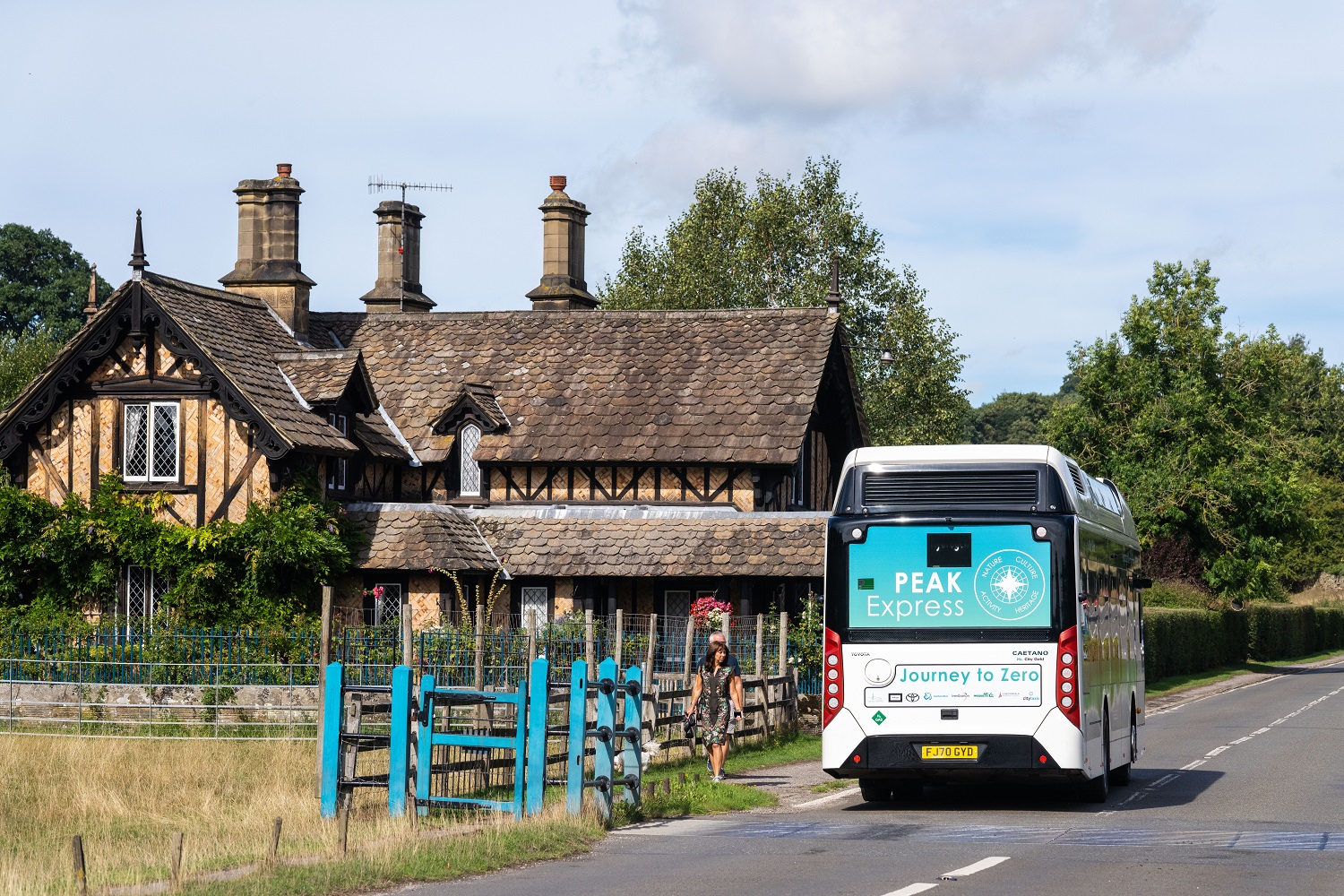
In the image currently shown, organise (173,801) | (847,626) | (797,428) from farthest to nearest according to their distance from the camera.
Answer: (797,428) < (173,801) < (847,626)

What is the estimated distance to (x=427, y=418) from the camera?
38.6m

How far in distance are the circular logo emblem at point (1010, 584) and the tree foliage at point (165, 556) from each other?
1838cm

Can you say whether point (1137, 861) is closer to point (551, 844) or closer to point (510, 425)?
point (551, 844)

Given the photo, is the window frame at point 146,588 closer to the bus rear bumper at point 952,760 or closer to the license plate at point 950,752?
the bus rear bumper at point 952,760

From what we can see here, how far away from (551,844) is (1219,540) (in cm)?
4518

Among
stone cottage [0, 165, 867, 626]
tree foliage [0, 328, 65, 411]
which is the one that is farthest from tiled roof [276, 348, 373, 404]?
tree foliage [0, 328, 65, 411]

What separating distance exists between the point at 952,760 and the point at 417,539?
19.5 m

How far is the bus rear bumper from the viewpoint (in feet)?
53.6

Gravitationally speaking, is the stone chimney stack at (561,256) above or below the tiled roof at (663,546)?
above

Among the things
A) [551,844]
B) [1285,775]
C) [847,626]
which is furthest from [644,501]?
[551,844]

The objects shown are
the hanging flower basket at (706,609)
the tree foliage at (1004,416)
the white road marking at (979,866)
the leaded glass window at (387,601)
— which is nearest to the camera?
the white road marking at (979,866)

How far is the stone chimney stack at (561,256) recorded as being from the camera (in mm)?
44062

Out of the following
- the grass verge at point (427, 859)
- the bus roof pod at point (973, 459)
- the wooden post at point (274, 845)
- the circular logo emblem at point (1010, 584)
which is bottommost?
the grass verge at point (427, 859)

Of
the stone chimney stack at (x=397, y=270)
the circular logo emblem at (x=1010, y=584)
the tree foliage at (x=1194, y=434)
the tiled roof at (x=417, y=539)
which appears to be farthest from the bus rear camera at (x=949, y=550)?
the tree foliage at (x=1194, y=434)
